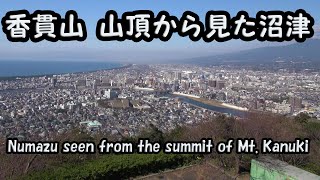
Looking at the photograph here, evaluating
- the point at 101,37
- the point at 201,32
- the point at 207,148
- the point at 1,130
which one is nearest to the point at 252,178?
the point at 207,148

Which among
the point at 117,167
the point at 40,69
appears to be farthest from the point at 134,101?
the point at 40,69

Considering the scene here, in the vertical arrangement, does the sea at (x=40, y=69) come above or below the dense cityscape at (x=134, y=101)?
above

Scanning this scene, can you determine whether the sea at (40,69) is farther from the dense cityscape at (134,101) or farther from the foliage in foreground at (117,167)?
the foliage in foreground at (117,167)

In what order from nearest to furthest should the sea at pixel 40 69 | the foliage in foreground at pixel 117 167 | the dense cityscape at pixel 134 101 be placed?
Result: the foliage in foreground at pixel 117 167 < the dense cityscape at pixel 134 101 < the sea at pixel 40 69

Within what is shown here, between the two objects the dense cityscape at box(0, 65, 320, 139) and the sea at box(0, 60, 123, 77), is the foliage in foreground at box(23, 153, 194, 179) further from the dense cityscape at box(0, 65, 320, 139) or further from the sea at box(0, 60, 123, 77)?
the sea at box(0, 60, 123, 77)

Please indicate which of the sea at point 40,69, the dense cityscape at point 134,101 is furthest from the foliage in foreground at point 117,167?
the sea at point 40,69

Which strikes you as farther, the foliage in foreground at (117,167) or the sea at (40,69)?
the sea at (40,69)

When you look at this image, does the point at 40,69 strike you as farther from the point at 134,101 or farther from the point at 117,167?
the point at 117,167

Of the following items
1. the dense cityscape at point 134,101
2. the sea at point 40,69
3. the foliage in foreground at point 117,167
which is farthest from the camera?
the sea at point 40,69
